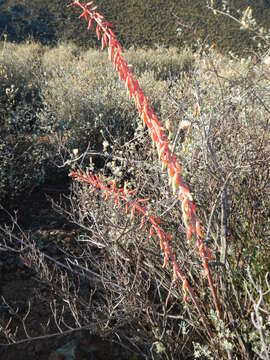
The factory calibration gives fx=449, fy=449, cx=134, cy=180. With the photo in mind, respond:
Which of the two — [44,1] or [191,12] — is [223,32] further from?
[44,1]

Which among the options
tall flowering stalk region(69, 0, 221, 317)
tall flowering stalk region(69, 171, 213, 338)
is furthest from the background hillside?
tall flowering stalk region(69, 0, 221, 317)

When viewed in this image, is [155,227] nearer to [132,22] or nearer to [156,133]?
[156,133]

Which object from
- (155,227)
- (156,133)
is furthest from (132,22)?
(156,133)

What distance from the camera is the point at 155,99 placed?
6215 mm

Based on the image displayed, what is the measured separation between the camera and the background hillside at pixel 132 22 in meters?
21.3

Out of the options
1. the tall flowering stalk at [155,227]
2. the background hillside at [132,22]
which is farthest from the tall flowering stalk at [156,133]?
the background hillside at [132,22]

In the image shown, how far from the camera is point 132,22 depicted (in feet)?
76.2

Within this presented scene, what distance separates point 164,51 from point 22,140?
9699mm

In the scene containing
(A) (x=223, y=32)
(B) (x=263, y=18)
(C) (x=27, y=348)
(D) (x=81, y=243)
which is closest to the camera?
(C) (x=27, y=348)

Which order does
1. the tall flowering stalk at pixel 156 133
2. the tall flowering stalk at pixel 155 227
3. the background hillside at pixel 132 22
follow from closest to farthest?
the tall flowering stalk at pixel 156 133 → the tall flowering stalk at pixel 155 227 → the background hillside at pixel 132 22

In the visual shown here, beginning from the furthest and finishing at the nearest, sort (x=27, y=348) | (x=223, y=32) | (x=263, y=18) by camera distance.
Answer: (x=263, y=18) < (x=223, y=32) < (x=27, y=348)

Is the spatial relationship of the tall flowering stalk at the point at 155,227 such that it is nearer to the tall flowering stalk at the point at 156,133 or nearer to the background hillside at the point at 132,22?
the tall flowering stalk at the point at 156,133

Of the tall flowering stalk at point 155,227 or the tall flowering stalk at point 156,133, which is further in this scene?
the tall flowering stalk at point 155,227

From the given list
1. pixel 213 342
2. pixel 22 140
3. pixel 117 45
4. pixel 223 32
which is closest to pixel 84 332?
pixel 213 342
